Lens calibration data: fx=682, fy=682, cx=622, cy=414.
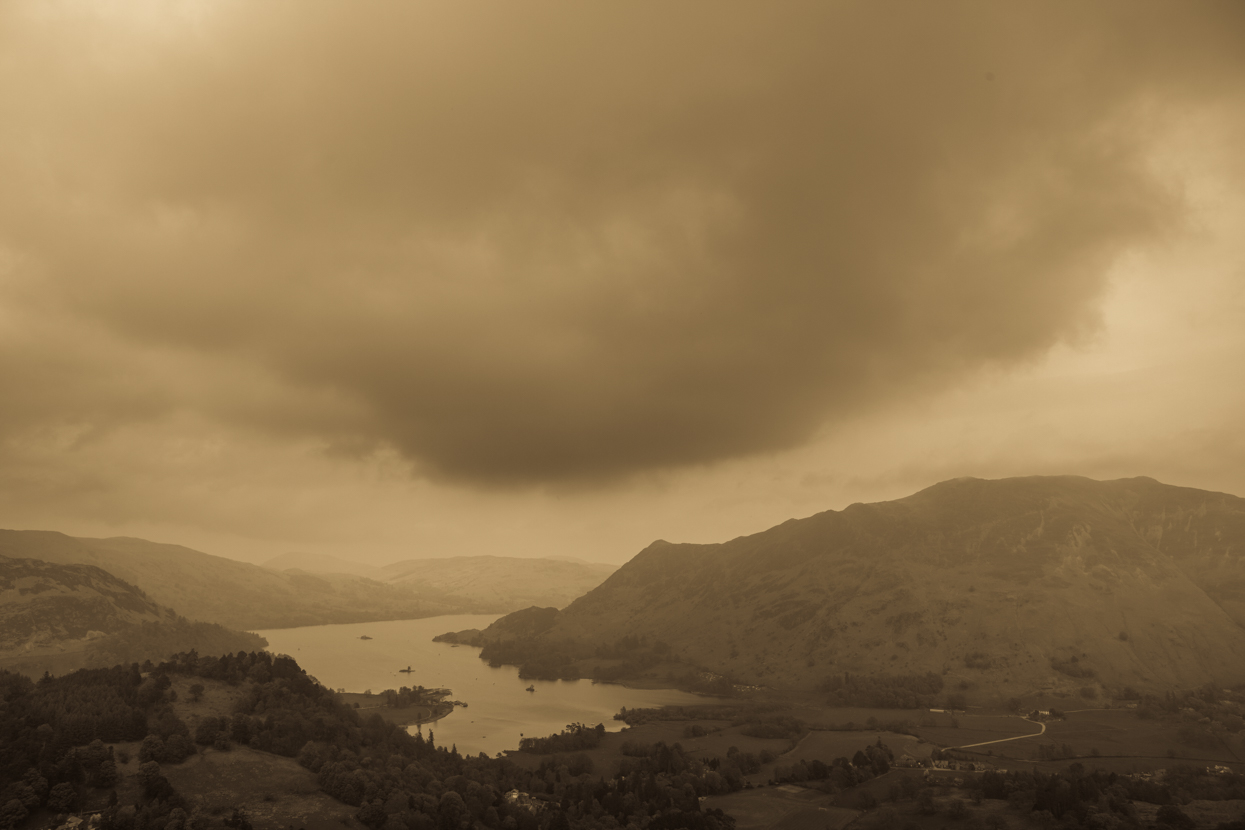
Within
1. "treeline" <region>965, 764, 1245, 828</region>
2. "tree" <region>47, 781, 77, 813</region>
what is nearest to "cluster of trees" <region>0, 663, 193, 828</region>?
"tree" <region>47, 781, 77, 813</region>

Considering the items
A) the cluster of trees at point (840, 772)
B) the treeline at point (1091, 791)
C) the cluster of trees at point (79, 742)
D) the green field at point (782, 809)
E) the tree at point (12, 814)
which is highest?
the cluster of trees at point (79, 742)

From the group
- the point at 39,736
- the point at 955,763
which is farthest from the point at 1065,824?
the point at 39,736

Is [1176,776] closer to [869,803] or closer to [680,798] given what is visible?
[869,803]

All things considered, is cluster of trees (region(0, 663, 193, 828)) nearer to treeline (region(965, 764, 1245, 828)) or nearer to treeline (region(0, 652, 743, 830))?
treeline (region(0, 652, 743, 830))

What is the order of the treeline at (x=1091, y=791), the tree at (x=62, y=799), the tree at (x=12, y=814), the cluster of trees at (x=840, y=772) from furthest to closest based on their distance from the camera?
the cluster of trees at (x=840, y=772), the treeline at (x=1091, y=791), the tree at (x=62, y=799), the tree at (x=12, y=814)

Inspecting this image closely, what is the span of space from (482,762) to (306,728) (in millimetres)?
49920

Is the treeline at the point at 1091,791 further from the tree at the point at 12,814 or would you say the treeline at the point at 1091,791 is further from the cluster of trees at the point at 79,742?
the tree at the point at 12,814

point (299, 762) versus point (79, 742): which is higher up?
point (79, 742)

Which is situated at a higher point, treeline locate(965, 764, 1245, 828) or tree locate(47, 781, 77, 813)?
tree locate(47, 781, 77, 813)

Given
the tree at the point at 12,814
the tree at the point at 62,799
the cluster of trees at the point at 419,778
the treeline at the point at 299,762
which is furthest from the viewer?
the cluster of trees at the point at 419,778

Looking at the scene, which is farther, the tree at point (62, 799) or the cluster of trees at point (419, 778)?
the cluster of trees at point (419, 778)

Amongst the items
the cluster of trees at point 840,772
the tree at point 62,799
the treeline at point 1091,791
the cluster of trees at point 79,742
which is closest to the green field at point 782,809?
the cluster of trees at point 840,772

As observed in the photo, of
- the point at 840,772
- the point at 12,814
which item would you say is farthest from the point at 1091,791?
the point at 12,814

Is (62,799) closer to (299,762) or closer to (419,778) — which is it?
(299,762)
